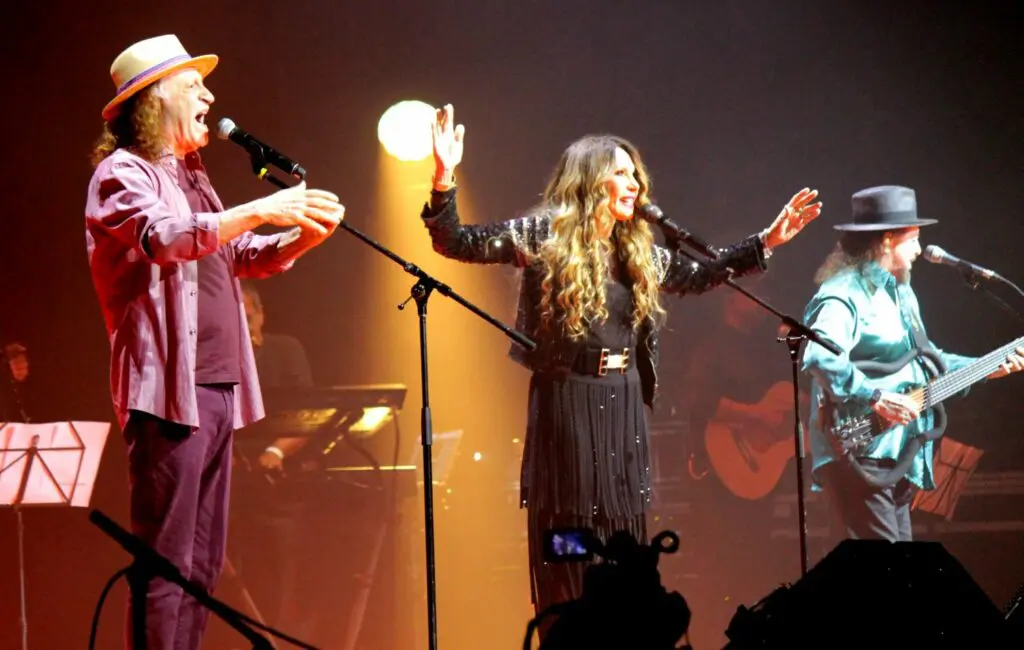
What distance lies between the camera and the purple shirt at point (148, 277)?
2.61 metres

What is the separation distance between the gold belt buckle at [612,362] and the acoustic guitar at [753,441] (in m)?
2.38

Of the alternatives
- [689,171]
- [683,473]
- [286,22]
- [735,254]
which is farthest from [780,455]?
[286,22]

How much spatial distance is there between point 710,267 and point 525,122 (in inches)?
87.2

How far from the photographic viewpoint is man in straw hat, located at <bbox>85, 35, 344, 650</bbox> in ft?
8.66

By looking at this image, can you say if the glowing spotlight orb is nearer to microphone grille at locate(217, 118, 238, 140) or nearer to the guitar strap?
the guitar strap

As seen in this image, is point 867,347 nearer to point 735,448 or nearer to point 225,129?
point 735,448

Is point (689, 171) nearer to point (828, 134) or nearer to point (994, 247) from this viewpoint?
point (828, 134)

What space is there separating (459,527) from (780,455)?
1.76m

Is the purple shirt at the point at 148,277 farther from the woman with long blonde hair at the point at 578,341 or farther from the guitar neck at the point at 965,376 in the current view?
the guitar neck at the point at 965,376

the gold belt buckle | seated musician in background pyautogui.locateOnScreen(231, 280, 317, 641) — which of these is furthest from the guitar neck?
seated musician in background pyautogui.locateOnScreen(231, 280, 317, 641)

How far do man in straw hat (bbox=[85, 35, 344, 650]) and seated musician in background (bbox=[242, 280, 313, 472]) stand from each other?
9.24ft

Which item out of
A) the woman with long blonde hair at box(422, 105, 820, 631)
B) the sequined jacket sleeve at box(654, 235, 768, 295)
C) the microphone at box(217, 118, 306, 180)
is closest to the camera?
the microphone at box(217, 118, 306, 180)

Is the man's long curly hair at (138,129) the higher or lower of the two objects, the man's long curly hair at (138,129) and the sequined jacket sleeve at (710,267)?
the higher

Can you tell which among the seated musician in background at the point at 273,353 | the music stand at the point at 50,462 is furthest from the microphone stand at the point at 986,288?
the music stand at the point at 50,462
